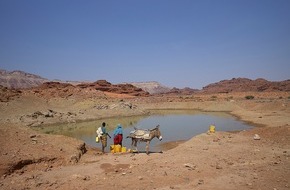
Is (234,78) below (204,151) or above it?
above

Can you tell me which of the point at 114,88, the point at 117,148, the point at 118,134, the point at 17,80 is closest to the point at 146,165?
the point at 117,148

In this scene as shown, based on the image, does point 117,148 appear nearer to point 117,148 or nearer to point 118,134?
point 117,148

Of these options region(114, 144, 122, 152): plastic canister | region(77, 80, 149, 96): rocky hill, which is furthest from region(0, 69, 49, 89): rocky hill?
region(114, 144, 122, 152): plastic canister

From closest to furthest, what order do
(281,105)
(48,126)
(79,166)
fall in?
1. (79,166)
2. (48,126)
3. (281,105)

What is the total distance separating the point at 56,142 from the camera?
47.1ft

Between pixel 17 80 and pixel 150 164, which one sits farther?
pixel 17 80

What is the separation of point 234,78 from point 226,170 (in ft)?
488

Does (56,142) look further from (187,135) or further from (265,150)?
(187,135)

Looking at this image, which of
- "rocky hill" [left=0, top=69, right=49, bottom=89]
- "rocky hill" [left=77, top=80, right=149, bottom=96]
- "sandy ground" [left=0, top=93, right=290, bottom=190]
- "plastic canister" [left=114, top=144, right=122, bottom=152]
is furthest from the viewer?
"rocky hill" [left=0, top=69, right=49, bottom=89]

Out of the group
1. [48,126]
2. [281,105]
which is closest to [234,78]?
[281,105]

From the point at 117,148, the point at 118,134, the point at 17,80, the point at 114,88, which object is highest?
the point at 17,80

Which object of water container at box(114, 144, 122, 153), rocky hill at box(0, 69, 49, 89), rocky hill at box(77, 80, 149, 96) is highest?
rocky hill at box(0, 69, 49, 89)

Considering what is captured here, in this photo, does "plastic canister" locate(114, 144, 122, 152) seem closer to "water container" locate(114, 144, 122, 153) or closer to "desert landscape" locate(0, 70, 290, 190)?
"water container" locate(114, 144, 122, 153)

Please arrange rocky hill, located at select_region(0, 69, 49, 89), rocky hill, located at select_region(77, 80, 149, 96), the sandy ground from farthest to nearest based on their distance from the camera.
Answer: rocky hill, located at select_region(0, 69, 49, 89) < rocky hill, located at select_region(77, 80, 149, 96) < the sandy ground
